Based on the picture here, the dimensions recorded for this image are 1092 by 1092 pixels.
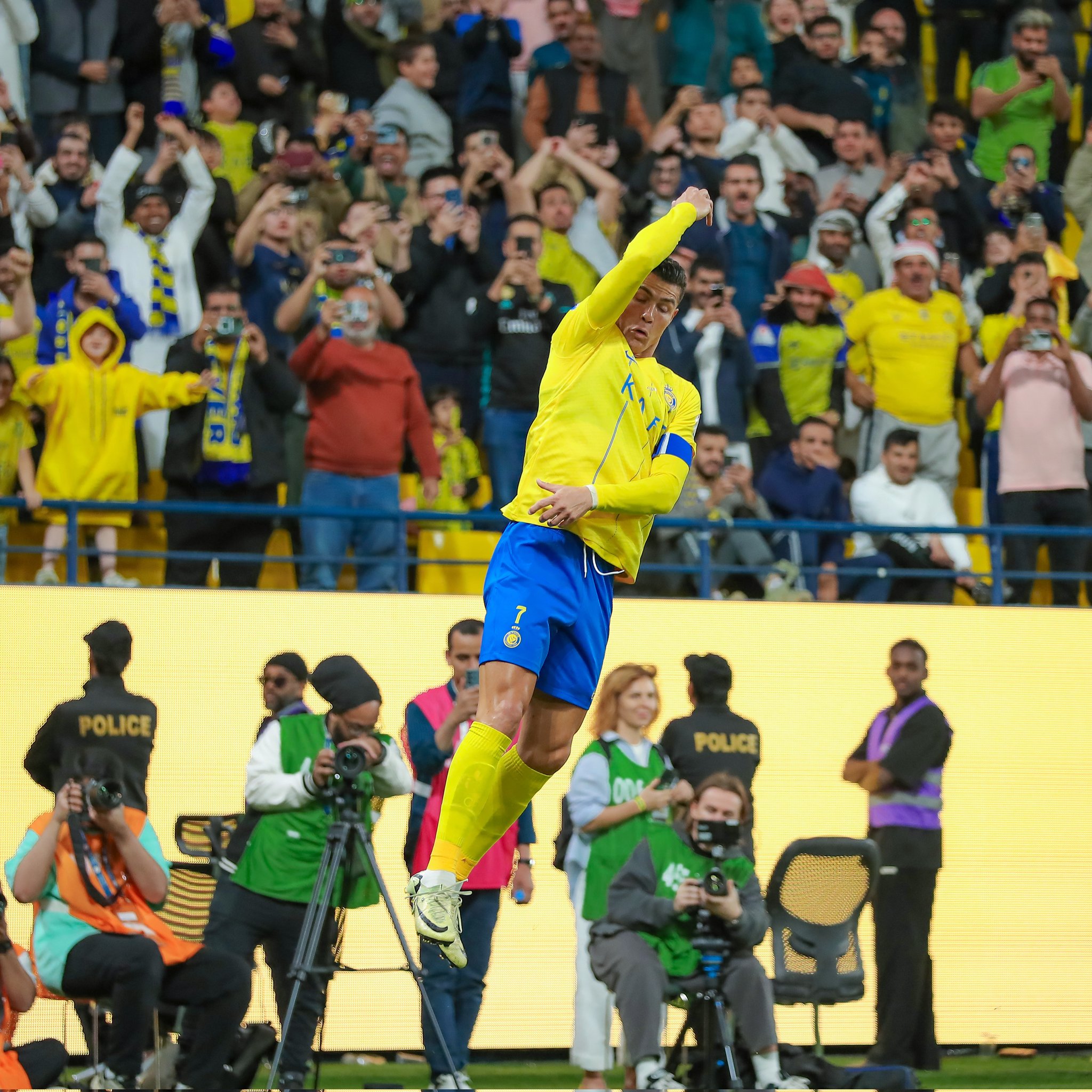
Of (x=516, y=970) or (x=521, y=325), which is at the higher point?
(x=521, y=325)

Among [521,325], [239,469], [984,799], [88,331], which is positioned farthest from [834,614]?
[88,331]

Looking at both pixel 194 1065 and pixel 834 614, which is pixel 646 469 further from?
pixel 834 614

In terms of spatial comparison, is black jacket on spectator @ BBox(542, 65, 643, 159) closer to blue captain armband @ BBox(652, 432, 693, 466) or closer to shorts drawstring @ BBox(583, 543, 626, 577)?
blue captain armband @ BBox(652, 432, 693, 466)

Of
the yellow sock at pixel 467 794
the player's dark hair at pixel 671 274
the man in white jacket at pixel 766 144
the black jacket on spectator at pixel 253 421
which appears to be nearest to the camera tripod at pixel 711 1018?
the yellow sock at pixel 467 794

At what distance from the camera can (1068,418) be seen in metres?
10.3

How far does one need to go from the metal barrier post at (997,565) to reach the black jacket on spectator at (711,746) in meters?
2.35

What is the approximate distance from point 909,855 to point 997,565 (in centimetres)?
224

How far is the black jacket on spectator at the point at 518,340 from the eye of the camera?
9.95 m

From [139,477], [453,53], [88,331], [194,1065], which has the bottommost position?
[194,1065]

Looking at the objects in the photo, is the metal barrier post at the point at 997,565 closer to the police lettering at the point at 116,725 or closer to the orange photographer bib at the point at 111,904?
the police lettering at the point at 116,725

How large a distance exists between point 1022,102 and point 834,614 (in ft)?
15.1

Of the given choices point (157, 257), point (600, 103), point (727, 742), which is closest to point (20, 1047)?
point (727, 742)

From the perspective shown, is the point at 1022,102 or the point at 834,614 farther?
the point at 1022,102

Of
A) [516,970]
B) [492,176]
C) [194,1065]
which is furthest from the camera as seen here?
[492,176]
